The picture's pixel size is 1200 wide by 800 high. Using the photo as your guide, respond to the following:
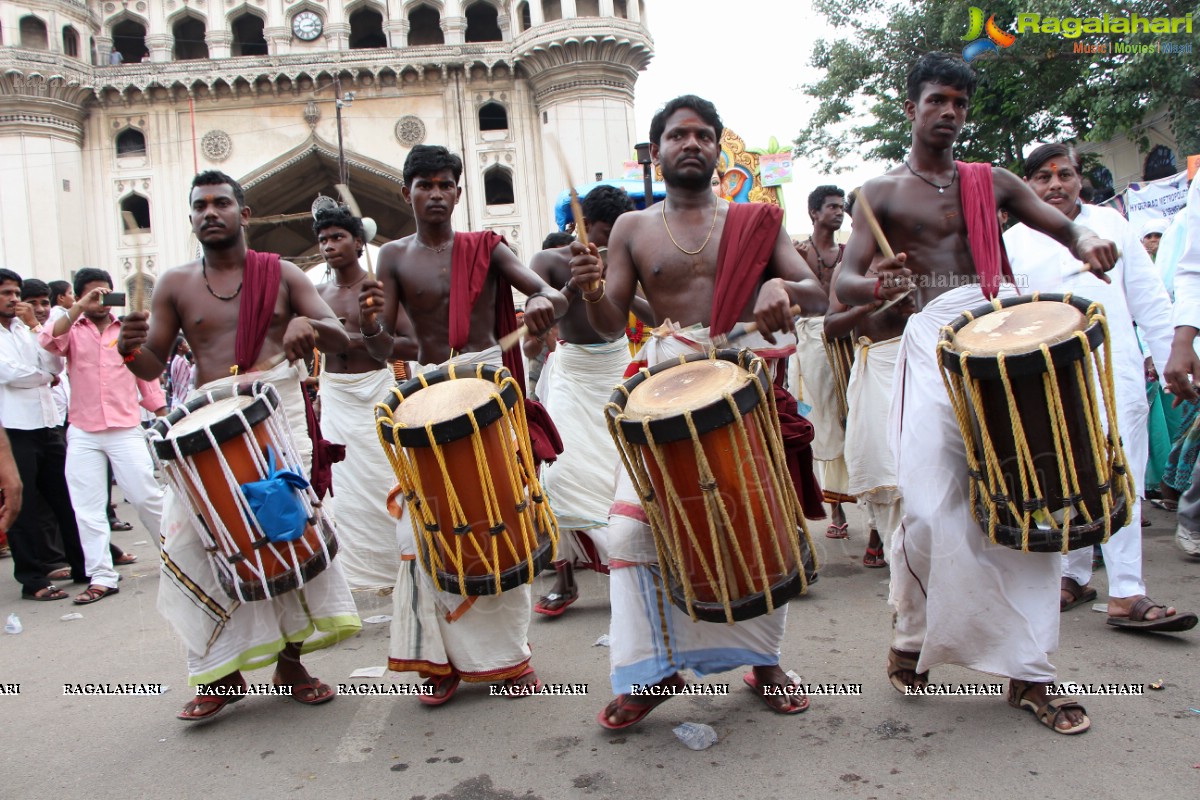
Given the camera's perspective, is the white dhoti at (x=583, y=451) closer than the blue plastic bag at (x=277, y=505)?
No

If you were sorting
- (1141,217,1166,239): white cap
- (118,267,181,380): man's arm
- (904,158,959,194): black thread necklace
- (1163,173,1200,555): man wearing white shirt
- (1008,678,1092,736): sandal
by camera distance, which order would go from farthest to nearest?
(1141,217,1166,239): white cap, (118,267,181,380): man's arm, (1163,173,1200,555): man wearing white shirt, (904,158,959,194): black thread necklace, (1008,678,1092,736): sandal

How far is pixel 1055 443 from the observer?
9.05 feet

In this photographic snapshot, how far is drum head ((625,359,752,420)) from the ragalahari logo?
14071mm

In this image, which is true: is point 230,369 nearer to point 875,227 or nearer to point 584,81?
point 875,227

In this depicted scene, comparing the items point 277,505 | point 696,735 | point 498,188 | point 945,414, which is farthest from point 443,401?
point 498,188

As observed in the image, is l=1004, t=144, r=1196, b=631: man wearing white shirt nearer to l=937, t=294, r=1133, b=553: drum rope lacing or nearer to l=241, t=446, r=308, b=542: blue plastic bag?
l=937, t=294, r=1133, b=553: drum rope lacing

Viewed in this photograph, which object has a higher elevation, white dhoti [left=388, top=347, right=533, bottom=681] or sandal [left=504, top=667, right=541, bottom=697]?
white dhoti [left=388, top=347, right=533, bottom=681]

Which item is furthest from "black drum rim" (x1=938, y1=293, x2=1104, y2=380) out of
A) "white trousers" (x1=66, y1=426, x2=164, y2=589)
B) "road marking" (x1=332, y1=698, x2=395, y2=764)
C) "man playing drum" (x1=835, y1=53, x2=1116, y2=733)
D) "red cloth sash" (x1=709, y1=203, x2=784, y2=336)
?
"white trousers" (x1=66, y1=426, x2=164, y2=589)

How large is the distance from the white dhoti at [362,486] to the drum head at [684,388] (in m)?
2.55

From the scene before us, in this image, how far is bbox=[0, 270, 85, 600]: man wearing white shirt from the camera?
6426 millimetres

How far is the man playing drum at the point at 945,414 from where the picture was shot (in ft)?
9.95

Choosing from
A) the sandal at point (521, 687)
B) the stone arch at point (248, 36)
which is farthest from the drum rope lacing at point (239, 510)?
the stone arch at point (248, 36)

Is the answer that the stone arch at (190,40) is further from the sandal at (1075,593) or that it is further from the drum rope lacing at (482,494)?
the sandal at (1075,593)

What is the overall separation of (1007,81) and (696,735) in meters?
15.1
